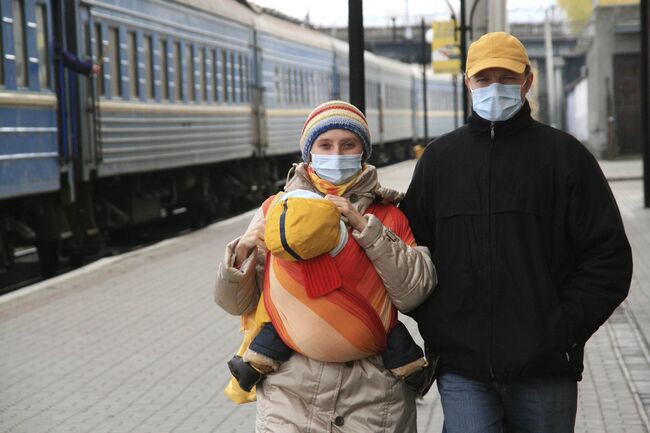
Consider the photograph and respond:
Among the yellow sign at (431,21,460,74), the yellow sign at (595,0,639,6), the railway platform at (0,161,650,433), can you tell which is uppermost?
the yellow sign at (595,0,639,6)

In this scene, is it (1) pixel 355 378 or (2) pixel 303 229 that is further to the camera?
(1) pixel 355 378

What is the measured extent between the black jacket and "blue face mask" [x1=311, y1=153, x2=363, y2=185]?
0.93 ft

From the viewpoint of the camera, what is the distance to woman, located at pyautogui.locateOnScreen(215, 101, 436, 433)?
4.25 meters

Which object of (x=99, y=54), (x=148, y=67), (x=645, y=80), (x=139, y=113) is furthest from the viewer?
(x=645, y=80)

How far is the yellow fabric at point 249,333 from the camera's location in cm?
443

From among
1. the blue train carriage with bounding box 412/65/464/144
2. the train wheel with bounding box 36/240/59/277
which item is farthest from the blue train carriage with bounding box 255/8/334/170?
the blue train carriage with bounding box 412/65/464/144

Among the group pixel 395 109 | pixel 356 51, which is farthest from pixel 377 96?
pixel 356 51

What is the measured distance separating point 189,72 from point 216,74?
2103 millimetres

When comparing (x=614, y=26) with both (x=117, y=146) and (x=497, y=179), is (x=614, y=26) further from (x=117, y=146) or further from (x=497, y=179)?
(x=497, y=179)

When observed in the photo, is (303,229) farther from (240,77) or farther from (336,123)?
(240,77)

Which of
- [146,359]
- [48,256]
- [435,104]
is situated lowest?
[146,359]

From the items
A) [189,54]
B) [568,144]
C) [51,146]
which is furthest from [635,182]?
[568,144]

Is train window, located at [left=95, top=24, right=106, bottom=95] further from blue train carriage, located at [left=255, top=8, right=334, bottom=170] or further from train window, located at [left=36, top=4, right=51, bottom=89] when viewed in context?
blue train carriage, located at [left=255, top=8, right=334, bottom=170]

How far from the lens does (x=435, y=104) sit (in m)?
70.4
